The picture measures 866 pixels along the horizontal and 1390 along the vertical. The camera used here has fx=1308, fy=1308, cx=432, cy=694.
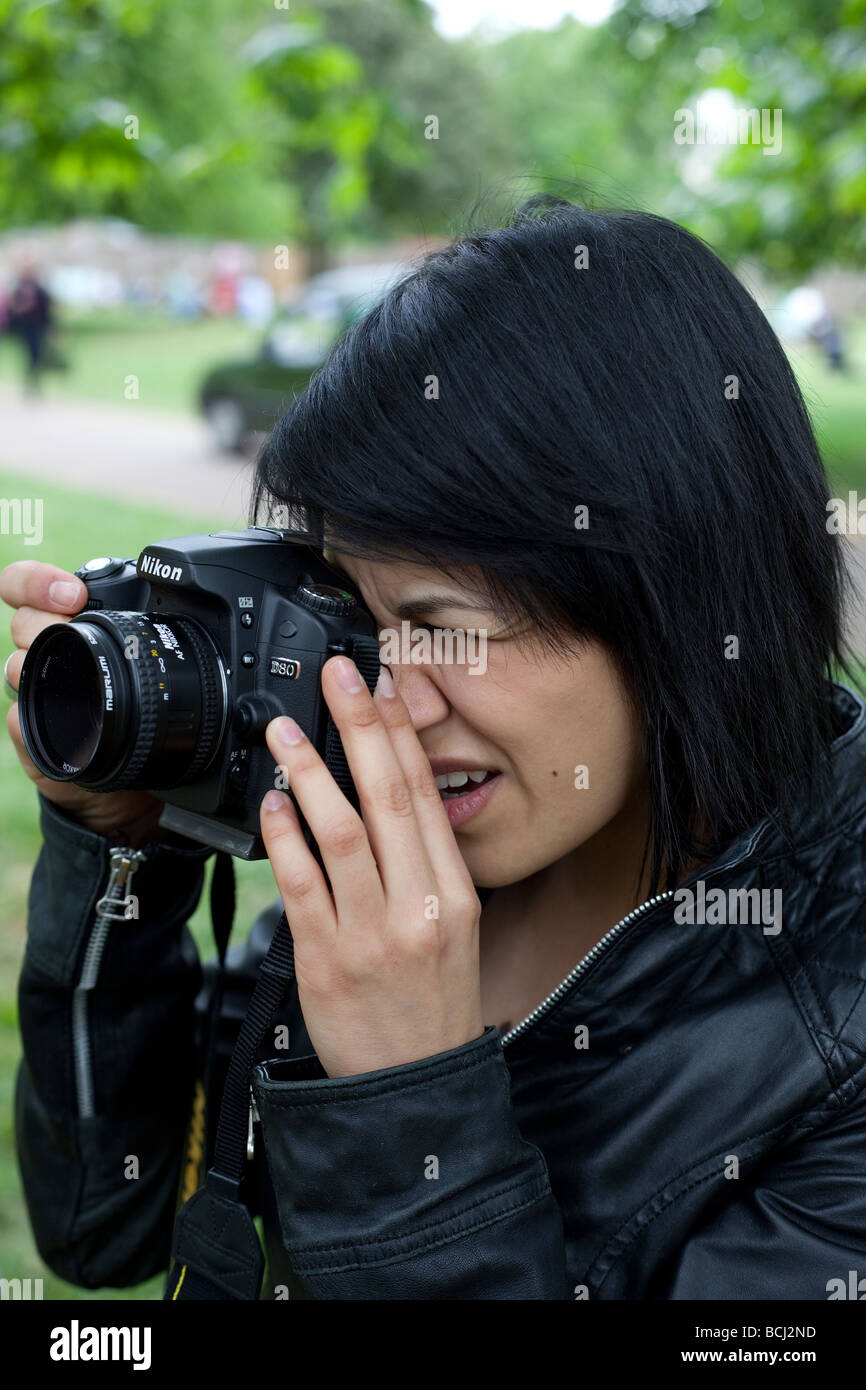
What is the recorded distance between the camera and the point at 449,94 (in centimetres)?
2558

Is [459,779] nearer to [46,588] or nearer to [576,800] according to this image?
[576,800]

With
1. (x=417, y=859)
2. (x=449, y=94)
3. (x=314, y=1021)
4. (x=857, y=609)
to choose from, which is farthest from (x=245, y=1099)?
(x=449, y=94)

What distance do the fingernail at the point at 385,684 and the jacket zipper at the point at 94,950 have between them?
0.42m

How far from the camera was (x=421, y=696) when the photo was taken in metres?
1.34

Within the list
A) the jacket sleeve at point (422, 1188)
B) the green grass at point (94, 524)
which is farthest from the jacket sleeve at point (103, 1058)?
the green grass at point (94, 524)

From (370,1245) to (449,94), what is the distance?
27305mm

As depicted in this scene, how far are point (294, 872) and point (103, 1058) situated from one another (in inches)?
20.7

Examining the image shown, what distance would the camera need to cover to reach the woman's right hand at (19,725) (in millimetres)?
1504

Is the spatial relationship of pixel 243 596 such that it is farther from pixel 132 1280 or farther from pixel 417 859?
pixel 132 1280

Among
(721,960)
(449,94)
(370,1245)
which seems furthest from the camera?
(449,94)

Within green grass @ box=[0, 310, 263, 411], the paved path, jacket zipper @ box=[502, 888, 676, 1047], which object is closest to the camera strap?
jacket zipper @ box=[502, 888, 676, 1047]

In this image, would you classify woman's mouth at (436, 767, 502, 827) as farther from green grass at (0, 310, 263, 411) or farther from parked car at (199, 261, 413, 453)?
green grass at (0, 310, 263, 411)

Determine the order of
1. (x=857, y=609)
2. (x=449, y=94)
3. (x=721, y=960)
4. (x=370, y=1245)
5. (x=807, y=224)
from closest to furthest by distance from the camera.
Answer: (x=370, y=1245)
(x=721, y=960)
(x=857, y=609)
(x=807, y=224)
(x=449, y=94)

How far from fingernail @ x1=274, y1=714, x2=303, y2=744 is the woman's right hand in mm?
254
